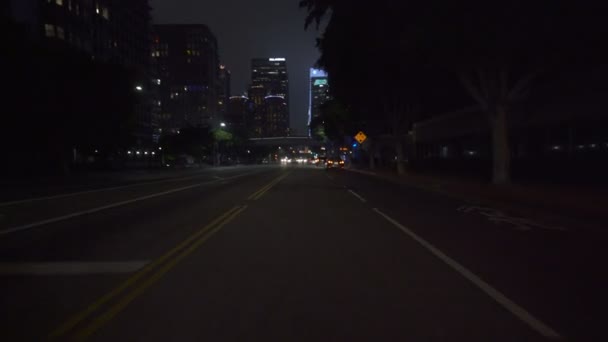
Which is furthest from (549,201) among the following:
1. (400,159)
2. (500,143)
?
(400,159)

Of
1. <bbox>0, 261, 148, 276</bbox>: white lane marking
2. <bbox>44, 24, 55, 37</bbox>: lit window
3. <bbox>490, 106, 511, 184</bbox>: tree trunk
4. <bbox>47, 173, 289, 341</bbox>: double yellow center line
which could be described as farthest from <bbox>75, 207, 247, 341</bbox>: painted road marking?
<bbox>44, 24, 55, 37</bbox>: lit window

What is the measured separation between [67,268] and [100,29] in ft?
310

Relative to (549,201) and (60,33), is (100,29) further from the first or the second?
(549,201)

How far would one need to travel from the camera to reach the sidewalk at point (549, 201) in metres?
14.9

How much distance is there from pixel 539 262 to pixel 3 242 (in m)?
10.6

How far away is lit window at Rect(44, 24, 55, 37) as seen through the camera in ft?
243

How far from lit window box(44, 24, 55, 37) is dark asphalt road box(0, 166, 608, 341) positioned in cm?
6743

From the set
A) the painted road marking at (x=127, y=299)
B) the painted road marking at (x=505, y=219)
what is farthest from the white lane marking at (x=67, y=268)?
the painted road marking at (x=505, y=219)

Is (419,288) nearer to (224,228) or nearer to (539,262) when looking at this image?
(539,262)

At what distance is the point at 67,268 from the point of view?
8891mm

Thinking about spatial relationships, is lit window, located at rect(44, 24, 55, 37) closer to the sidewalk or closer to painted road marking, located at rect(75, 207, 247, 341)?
the sidewalk

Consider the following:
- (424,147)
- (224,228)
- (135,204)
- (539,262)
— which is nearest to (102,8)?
(424,147)

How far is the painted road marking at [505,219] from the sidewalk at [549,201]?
604mm

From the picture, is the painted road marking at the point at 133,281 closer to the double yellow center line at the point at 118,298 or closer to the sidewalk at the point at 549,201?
the double yellow center line at the point at 118,298
